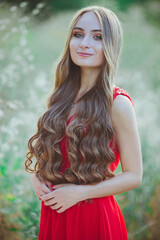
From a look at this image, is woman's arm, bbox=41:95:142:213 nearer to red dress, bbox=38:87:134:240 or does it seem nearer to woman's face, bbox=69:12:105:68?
red dress, bbox=38:87:134:240

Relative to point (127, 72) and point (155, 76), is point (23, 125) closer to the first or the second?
point (127, 72)

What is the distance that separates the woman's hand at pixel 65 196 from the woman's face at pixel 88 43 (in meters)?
0.71

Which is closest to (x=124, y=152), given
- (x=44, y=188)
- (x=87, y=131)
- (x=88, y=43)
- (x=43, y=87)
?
(x=87, y=131)

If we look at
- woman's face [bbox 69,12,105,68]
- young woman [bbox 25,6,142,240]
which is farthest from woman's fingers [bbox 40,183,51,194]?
woman's face [bbox 69,12,105,68]

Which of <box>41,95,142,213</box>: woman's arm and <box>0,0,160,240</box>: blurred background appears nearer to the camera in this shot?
<box>41,95,142,213</box>: woman's arm

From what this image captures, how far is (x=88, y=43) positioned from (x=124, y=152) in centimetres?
65

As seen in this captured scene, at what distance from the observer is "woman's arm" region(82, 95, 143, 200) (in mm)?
1503

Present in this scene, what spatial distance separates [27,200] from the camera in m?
2.73

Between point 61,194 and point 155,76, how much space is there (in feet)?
8.82

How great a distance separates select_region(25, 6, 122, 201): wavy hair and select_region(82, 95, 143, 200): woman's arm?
37 millimetres

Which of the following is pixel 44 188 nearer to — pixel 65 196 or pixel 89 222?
pixel 65 196

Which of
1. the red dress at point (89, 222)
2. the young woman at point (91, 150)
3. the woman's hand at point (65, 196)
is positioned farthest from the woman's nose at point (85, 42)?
the woman's hand at point (65, 196)

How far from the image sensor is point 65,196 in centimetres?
153

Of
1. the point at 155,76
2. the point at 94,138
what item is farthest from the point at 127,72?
the point at 94,138
